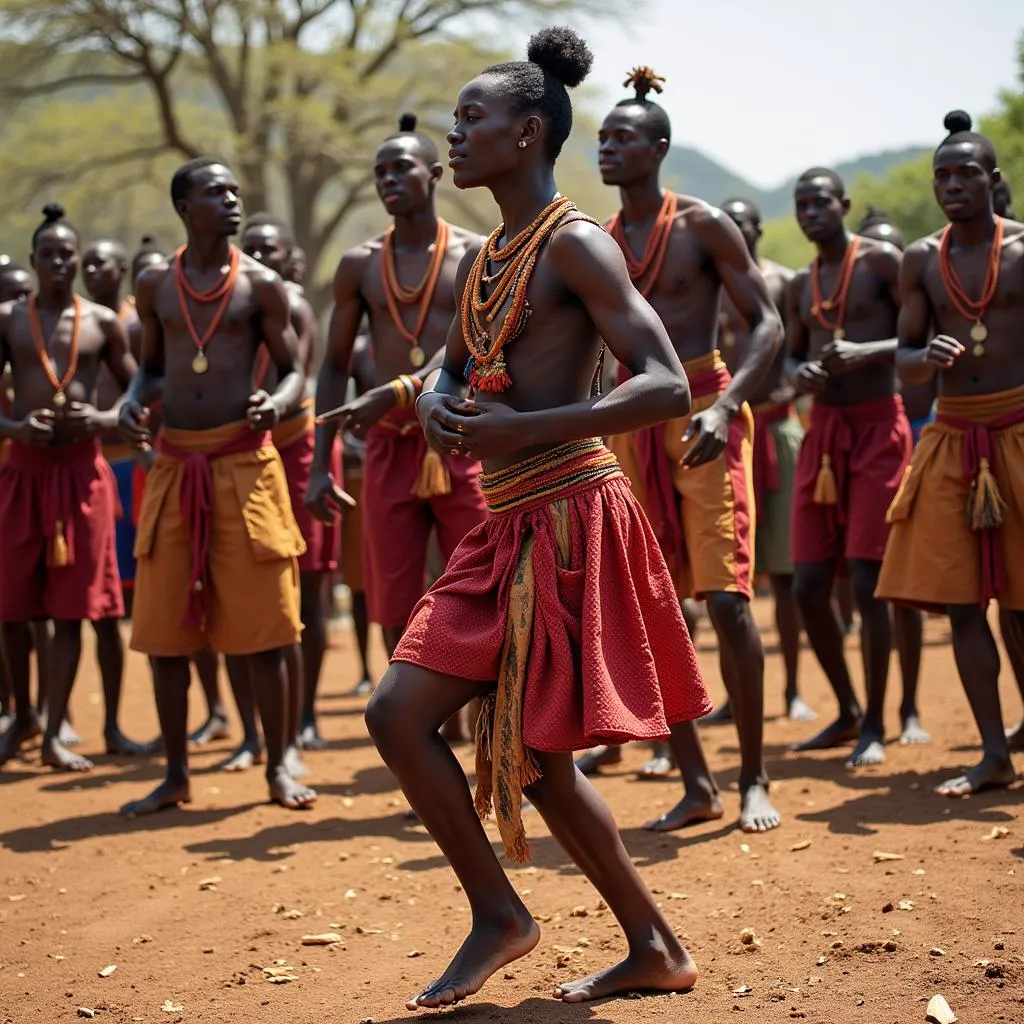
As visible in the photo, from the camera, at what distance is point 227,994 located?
4.08m

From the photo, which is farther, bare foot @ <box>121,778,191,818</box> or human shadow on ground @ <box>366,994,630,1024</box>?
bare foot @ <box>121,778,191,818</box>

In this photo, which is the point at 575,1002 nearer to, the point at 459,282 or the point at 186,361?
the point at 459,282

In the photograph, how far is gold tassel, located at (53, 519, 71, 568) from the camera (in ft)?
24.4

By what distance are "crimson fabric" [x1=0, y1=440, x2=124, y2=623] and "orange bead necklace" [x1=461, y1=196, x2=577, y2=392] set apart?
4227 mm

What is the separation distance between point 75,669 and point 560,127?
186 inches

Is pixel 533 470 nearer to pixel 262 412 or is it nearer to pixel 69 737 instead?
pixel 262 412

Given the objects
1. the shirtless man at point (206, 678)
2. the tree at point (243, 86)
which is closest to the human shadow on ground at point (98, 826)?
the shirtless man at point (206, 678)

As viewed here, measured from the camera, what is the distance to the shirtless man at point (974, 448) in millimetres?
5867

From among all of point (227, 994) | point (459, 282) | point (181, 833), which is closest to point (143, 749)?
point (181, 833)

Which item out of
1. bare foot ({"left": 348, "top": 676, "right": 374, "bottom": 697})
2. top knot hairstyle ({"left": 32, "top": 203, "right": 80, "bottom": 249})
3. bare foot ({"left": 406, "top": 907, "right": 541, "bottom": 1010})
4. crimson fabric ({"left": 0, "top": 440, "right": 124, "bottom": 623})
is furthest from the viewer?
bare foot ({"left": 348, "top": 676, "right": 374, "bottom": 697})

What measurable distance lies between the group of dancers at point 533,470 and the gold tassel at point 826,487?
15 mm

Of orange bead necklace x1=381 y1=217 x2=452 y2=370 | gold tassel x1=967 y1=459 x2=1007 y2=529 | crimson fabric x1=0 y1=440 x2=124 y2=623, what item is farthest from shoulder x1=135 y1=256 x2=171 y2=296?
gold tassel x1=967 y1=459 x2=1007 y2=529

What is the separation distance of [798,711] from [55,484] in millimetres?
4151

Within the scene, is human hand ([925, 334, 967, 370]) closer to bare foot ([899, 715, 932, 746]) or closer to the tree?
bare foot ([899, 715, 932, 746])
